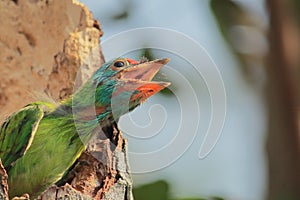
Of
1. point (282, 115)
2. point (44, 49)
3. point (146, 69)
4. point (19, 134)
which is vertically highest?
point (44, 49)

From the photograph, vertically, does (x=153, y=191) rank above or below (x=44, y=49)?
below

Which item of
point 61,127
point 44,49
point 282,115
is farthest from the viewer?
point 44,49

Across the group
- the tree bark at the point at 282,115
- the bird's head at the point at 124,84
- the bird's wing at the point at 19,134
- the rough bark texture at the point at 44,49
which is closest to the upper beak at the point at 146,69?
the bird's head at the point at 124,84

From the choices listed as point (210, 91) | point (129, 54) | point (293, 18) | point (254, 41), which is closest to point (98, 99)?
point (129, 54)

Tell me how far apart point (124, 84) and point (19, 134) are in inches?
11.6

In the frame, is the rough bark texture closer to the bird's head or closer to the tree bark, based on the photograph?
the bird's head

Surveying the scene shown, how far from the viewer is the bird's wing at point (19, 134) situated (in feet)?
5.44

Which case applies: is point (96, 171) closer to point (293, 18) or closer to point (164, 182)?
point (164, 182)

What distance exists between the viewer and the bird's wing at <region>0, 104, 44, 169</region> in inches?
65.3

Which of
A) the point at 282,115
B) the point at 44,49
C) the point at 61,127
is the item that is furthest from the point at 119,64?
the point at 282,115

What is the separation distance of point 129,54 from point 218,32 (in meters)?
0.31

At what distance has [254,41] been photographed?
4.41 feet

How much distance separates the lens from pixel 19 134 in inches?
65.4

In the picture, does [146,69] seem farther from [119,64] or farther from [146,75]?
[119,64]
